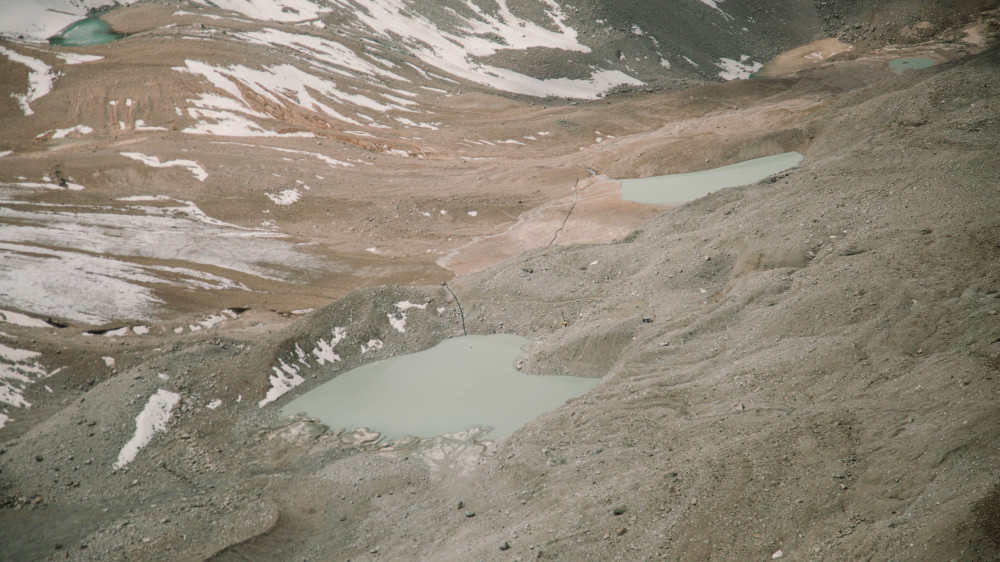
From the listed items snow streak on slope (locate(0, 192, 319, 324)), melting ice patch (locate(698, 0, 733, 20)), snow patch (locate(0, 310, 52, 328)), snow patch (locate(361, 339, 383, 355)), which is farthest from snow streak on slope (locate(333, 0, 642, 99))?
snow patch (locate(0, 310, 52, 328))

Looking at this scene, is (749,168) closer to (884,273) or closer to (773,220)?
(773,220)

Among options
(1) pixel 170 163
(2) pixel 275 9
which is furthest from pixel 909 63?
(2) pixel 275 9

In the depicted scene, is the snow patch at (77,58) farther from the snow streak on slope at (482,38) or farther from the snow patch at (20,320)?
the snow patch at (20,320)

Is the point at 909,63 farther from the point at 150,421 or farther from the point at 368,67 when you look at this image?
the point at 150,421

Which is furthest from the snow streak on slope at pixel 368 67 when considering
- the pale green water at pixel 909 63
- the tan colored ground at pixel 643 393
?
the pale green water at pixel 909 63

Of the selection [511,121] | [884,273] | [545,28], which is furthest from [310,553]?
[545,28]
